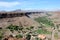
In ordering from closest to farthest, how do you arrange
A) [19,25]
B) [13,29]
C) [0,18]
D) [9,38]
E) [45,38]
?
[9,38], [45,38], [13,29], [19,25], [0,18]

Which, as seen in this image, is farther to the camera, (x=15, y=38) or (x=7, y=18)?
(x=7, y=18)

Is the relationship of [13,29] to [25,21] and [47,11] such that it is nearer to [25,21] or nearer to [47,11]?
[25,21]

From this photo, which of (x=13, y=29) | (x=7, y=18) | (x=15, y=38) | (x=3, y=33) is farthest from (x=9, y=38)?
(x=7, y=18)

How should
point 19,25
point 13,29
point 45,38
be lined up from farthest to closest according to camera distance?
1. point 19,25
2. point 13,29
3. point 45,38

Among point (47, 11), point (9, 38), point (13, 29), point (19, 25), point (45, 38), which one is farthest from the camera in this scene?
point (47, 11)

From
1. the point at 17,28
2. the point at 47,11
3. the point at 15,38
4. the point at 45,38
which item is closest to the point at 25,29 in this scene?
the point at 17,28

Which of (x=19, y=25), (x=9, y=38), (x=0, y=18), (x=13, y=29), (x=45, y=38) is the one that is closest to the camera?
(x=9, y=38)

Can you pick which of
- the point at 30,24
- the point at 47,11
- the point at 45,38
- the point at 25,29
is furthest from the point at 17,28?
the point at 47,11

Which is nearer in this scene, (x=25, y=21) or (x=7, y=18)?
(x=25, y=21)

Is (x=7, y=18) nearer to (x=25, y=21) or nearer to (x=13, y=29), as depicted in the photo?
(x=25, y=21)
